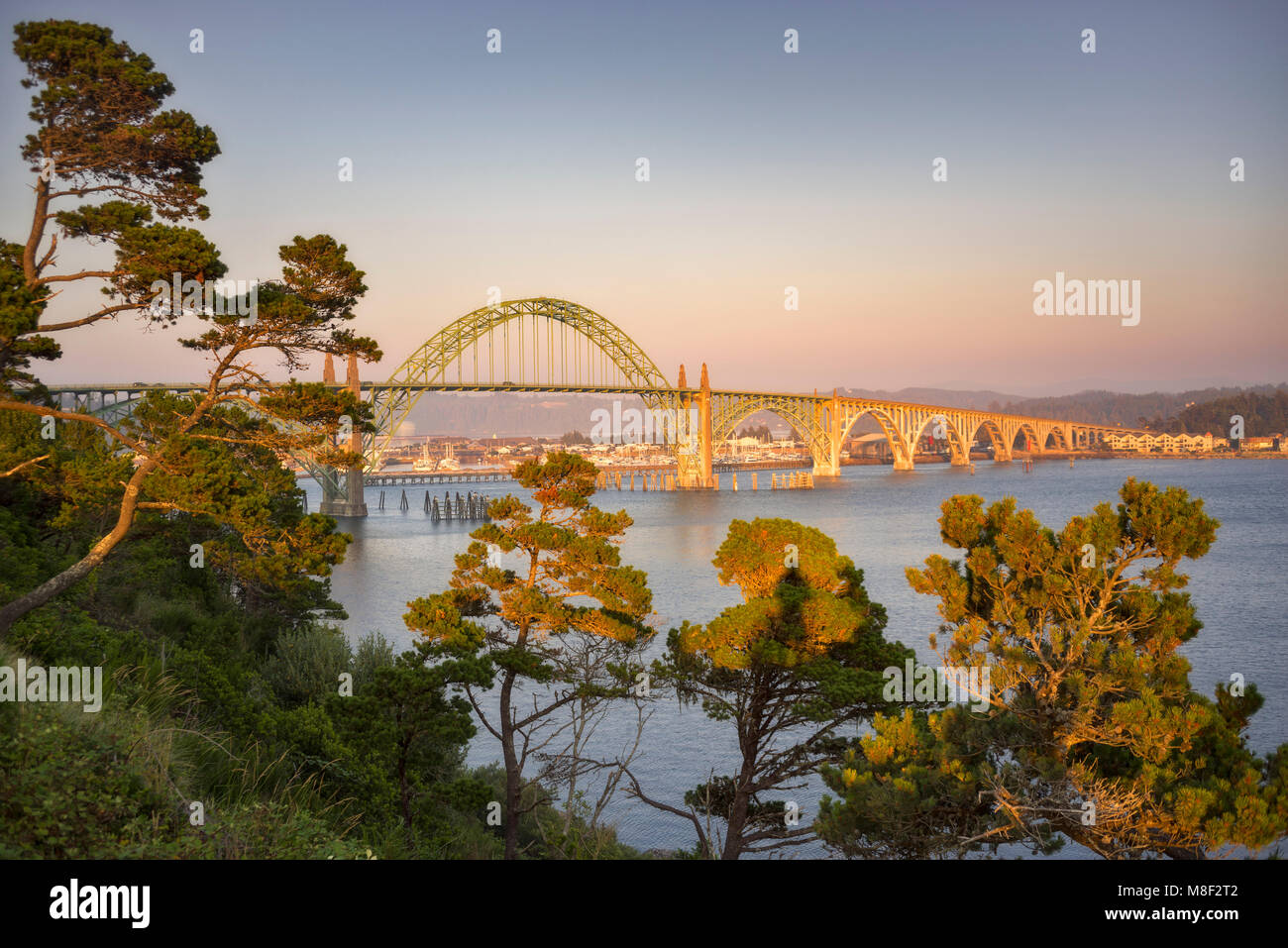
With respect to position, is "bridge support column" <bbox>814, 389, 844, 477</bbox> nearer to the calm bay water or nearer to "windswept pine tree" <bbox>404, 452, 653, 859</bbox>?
the calm bay water

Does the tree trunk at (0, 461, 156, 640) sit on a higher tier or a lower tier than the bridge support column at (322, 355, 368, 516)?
higher

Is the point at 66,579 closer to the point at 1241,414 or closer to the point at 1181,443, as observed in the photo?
the point at 1241,414

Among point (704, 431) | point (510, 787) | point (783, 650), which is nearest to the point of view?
point (783, 650)

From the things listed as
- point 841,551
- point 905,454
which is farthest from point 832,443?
point 841,551

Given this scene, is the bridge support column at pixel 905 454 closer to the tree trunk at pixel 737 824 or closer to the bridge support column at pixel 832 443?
the bridge support column at pixel 832 443

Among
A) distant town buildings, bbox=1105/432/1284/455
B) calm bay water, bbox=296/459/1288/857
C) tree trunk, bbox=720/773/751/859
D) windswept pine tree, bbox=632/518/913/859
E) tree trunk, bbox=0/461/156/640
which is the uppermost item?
distant town buildings, bbox=1105/432/1284/455

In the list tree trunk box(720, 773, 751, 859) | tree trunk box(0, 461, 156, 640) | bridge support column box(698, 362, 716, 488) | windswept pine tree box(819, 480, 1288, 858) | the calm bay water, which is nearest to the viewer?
windswept pine tree box(819, 480, 1288, 858)

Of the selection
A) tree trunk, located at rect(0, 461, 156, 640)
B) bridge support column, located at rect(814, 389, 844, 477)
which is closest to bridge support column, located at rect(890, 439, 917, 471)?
bridge support column, located at rect(814, 389, 844, 477)

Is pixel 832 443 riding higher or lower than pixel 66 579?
higher

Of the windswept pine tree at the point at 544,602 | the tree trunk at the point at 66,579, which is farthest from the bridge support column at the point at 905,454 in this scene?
the tree trunk at the point at 66,579
